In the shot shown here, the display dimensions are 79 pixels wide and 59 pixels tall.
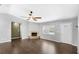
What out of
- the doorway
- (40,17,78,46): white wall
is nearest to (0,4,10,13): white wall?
the doorway

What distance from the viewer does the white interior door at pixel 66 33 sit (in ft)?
6.30

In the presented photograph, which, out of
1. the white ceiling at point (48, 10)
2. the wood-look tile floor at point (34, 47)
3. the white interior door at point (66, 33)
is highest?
the white ceiling at point (48, 10)

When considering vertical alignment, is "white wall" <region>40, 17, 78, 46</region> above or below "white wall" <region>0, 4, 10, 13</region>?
below

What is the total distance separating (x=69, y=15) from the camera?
6.26 feet

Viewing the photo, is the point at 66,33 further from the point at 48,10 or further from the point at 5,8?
the point at 5,8

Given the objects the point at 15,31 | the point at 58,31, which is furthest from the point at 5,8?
the point at 58,31

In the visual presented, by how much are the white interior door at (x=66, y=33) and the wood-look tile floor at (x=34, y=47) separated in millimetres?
91

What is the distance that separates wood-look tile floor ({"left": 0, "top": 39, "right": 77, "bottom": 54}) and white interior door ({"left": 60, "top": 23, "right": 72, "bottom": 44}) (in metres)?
0.09

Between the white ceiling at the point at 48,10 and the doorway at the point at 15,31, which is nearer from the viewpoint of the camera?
the white ceiling at the point at 48,10

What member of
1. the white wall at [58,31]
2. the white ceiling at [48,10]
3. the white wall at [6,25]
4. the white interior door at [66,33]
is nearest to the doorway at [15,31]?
the white wall at [6,25]

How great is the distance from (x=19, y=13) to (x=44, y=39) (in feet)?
2.29

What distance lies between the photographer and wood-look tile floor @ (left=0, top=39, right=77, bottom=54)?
6.24 ft

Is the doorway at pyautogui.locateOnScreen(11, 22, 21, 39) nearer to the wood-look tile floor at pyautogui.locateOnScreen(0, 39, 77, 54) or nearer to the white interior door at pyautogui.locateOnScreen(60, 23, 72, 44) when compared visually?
the wood-look tile floor at pyautogui.locateOnScreen(0, 39, 77, 54)

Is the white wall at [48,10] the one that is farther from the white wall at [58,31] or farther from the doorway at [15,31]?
the doorway at [15,31]
